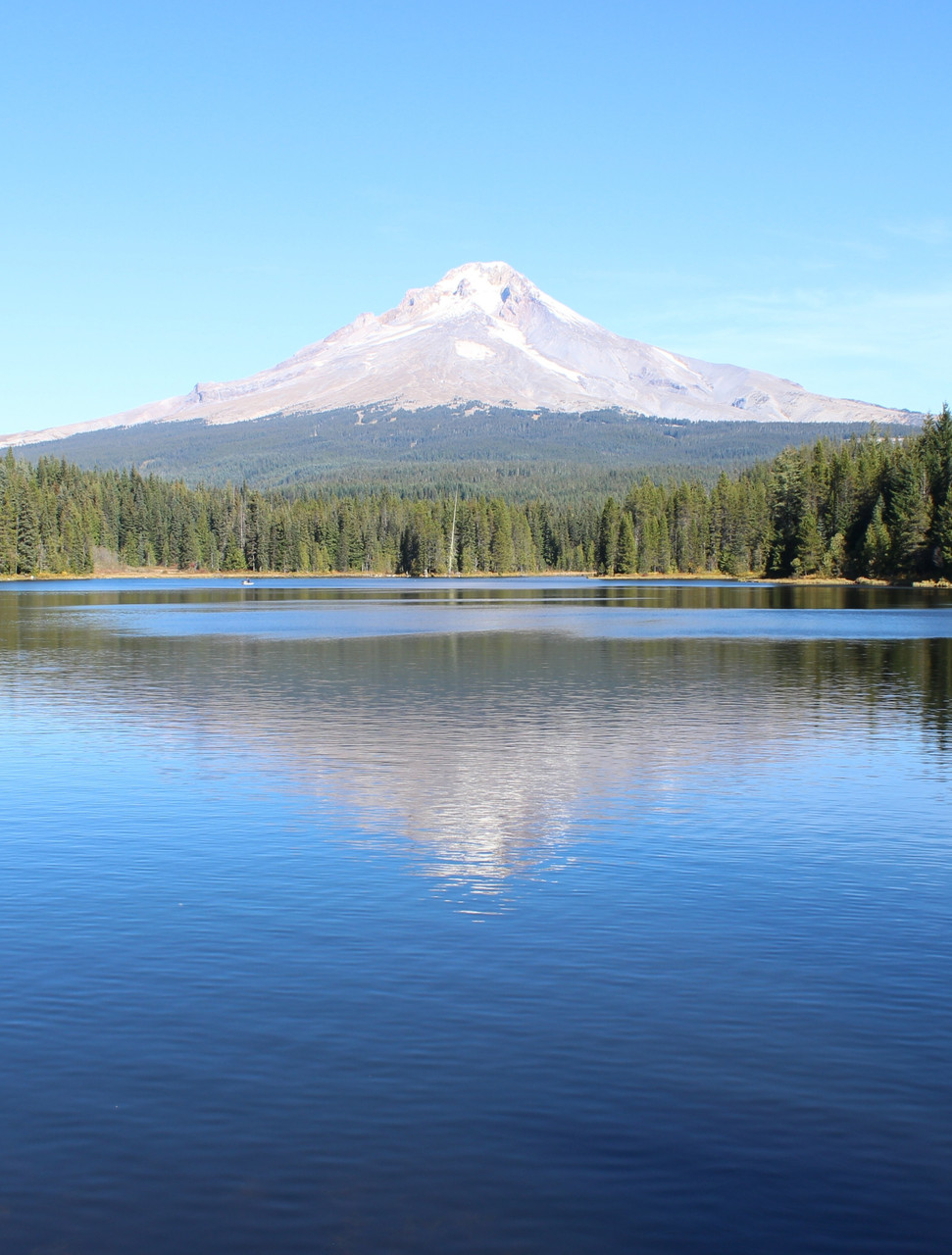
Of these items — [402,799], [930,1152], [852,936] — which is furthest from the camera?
[402,799]

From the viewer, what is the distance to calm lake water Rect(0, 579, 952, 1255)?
31.0ft

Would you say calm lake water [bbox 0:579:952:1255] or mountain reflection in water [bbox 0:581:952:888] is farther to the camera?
mountain reflection in water [bbox 0:581:952:888]

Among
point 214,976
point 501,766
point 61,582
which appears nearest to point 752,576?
point 61,582

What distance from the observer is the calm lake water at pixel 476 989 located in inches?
372

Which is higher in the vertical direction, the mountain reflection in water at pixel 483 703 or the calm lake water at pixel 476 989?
the mountain reflection in water at pixel 483 703

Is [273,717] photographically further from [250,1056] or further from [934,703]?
[250,1056]

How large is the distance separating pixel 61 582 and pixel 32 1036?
19364 centimetres

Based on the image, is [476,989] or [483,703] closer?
[476,989]

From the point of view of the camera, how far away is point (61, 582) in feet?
644

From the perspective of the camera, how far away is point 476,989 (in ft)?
45.0

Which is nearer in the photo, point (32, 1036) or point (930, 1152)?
point (930, 1152)

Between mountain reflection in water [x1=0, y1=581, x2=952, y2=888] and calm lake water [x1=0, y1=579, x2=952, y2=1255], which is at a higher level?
mountain reflection in water [x1=0, y1=581, x2=952, y2=888]

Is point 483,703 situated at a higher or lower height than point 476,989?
higher

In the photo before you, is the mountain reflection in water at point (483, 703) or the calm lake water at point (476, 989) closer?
the calm lake water at point (476, 989)
